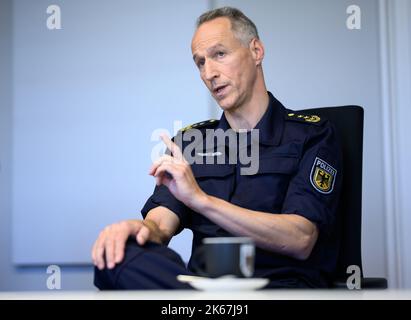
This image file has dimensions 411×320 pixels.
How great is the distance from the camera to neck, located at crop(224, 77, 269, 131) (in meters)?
1.65

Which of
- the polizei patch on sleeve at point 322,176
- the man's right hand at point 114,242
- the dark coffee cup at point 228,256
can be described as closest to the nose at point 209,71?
the polizei patch on sleeve at point 322,176

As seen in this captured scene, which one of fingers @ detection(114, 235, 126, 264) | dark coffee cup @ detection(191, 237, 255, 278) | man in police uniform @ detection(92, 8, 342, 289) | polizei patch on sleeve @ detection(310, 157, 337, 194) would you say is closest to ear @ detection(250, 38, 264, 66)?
man in police uniform @ detection(92, 8, 342, 289)

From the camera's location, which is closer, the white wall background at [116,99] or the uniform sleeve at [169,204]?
the uniform sleeve at [169,204]

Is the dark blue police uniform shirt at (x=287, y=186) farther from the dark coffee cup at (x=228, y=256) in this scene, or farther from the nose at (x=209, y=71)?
the dark coffee cup at (x=228, y=256)

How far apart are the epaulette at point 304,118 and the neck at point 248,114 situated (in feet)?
0.25

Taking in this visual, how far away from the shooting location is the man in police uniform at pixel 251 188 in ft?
3.85

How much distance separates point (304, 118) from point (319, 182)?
21 cm

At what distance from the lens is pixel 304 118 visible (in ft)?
5.21

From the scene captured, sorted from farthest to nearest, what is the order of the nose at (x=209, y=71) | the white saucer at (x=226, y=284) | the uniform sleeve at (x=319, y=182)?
the nose at (x=209, y=71) → the uniform sleeve at (x=319, y=182) → the white saucer at (x=226, y=284)

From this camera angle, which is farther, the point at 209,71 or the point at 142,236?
the point at 209,71

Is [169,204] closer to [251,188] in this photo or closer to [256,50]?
[251,188]

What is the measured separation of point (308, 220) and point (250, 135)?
0.31m

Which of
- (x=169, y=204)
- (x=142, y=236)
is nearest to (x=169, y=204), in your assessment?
(x=169, y=204)

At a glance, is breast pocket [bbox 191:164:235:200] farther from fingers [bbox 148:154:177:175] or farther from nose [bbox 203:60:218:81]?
fingers [bbox 148:154:177:175]
